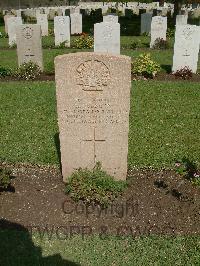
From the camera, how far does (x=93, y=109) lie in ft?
17.7

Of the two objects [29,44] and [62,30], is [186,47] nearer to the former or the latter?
[29,44]

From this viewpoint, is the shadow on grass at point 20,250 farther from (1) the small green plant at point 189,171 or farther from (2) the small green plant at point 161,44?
(2) the small green plant at point 161,44

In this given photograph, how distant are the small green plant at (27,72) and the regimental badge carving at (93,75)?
319 inches

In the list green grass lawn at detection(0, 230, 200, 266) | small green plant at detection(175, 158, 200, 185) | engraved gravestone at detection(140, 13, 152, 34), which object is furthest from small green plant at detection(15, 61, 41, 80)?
engraved gravestone at detection(140, 13, 152, 34)

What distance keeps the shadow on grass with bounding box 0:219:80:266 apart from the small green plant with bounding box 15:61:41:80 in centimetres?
858

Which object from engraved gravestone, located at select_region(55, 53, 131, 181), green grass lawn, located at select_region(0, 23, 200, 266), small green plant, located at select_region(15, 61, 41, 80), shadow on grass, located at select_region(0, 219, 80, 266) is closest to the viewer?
shadow on grass, located at select_region(0, 219, 80, 266)

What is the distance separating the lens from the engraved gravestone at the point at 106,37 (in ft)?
45.5

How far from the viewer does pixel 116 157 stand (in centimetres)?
579

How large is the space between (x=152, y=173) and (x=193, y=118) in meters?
3.29

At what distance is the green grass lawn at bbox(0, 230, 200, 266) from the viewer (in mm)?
4488

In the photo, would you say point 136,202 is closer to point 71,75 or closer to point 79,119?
point 79,119

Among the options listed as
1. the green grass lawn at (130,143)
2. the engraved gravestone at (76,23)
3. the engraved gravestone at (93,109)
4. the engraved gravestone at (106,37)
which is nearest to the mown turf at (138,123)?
the green grass lawn at (130,143)

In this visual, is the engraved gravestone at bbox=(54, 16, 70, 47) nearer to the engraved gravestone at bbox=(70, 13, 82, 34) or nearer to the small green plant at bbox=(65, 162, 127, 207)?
the engraved gravestone at bbox=(70, 13, 82, 34)

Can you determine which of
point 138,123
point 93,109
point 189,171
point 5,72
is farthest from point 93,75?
point 5,72
